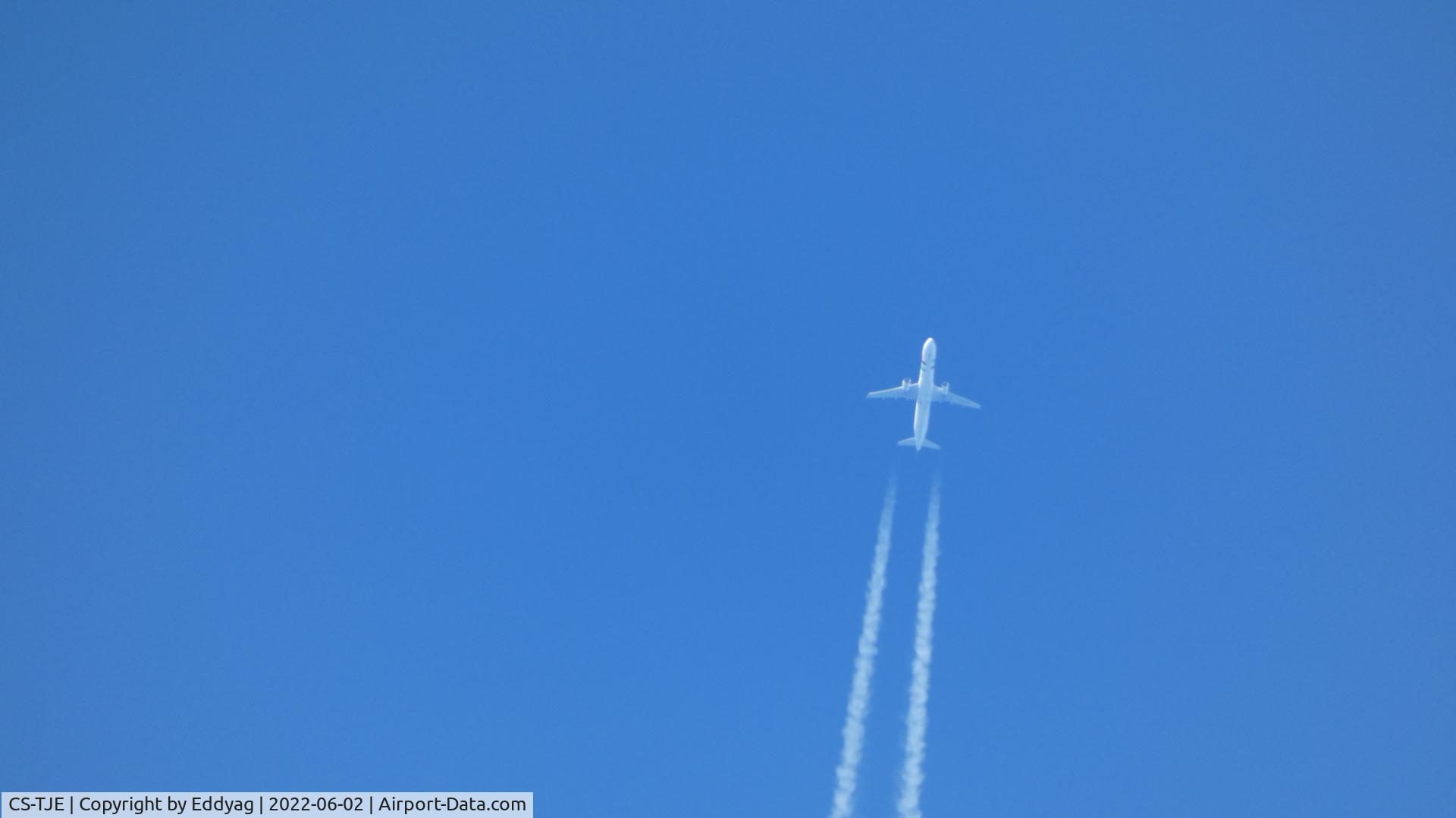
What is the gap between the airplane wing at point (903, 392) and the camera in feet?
229

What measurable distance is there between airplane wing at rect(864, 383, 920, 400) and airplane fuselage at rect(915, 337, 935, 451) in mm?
388

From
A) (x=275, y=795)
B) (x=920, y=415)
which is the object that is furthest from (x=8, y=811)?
(x=920, y=415)

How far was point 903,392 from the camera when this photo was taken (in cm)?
7069

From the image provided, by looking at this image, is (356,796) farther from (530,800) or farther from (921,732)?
(921,732)

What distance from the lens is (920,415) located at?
69.0m

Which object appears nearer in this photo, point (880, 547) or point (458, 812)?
point (458, 812)

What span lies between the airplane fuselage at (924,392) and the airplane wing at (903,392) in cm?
39

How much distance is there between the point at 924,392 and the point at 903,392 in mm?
1786

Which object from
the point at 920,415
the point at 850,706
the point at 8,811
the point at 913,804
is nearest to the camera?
the point at 8,811

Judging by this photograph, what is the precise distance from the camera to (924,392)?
69125mm

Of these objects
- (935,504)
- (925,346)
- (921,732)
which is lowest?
(921,732)

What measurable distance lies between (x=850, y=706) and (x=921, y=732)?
3.49 meters

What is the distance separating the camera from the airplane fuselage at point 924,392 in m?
69.0

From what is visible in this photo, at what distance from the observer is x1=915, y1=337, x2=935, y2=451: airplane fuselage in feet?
226
